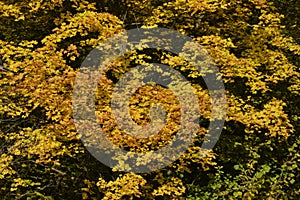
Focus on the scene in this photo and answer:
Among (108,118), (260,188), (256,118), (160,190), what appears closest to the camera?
(108,118)

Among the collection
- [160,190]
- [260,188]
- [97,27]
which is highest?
[97,27]

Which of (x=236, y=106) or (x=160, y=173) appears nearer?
(x=160, y=173)

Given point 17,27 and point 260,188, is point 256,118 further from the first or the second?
point 17,27

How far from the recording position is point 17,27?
9.57 metres

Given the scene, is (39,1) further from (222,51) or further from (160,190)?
(160,190)

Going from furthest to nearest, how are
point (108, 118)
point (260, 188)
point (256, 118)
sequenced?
point (260, 188), point (256, 118), point (108, 118)

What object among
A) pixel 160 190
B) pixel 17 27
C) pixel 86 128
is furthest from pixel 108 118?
pixel 17 27

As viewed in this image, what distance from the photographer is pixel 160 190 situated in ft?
24.1

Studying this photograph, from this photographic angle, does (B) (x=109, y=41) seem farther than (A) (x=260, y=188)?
No

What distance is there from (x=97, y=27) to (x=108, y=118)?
5.39 ft

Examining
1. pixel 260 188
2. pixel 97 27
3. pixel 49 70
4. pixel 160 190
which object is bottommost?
pixel 260 188

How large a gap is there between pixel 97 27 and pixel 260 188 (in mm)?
4725

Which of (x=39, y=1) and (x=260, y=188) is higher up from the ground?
(x=39, y=1)

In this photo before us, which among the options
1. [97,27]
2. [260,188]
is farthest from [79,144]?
[260,188]
